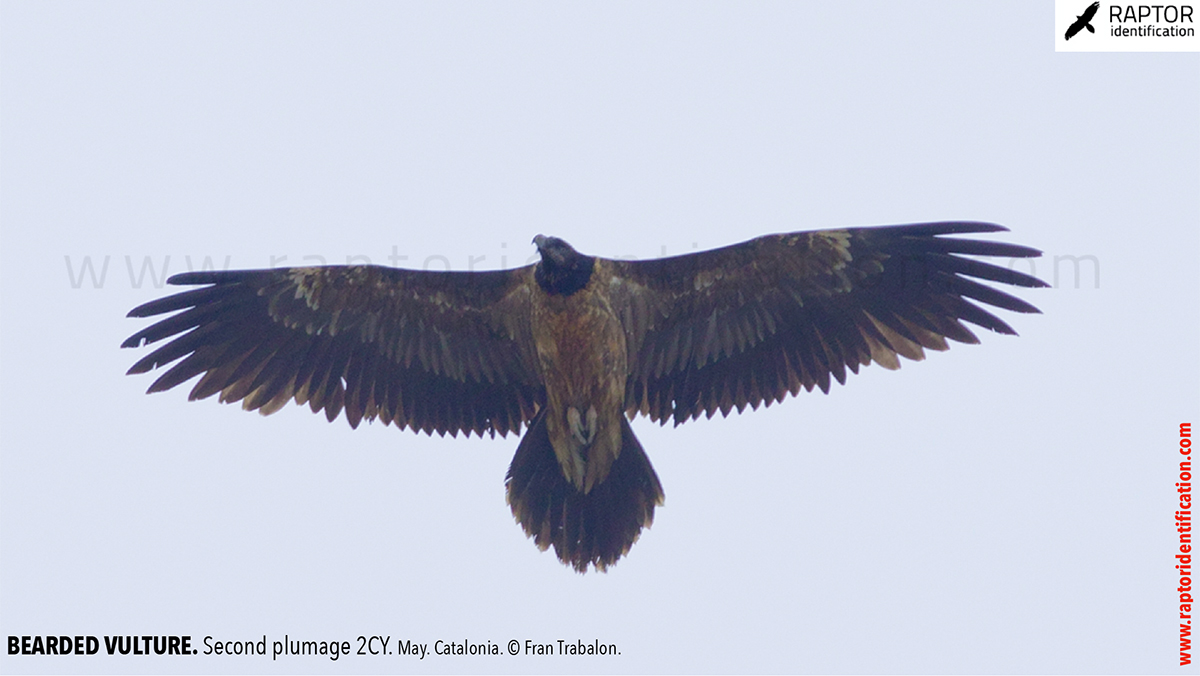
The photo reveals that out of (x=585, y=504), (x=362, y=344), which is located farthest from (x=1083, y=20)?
(x=362, y=344)

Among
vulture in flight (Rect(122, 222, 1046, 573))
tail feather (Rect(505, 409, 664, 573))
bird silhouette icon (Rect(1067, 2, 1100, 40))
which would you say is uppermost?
bird silhouette icon (Rect(1067, 2, 1100, 40))

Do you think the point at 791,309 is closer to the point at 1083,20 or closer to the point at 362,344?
A: the point at 362,344

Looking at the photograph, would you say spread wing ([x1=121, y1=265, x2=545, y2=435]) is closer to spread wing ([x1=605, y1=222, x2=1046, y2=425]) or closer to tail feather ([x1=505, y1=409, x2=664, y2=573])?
tail feather ([x1=505, y1=409, x2=664, y2=573])

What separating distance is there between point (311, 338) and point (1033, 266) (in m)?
4.20

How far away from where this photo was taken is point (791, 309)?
8.03 metres

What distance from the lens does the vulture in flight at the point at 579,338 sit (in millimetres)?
7883

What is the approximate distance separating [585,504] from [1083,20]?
4.78m

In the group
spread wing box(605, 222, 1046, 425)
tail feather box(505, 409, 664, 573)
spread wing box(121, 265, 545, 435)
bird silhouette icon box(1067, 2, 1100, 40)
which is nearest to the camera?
spread wing box(605, 222, 1046, 425)

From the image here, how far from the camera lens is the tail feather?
7910mm

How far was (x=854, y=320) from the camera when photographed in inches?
314

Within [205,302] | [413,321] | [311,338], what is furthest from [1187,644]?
[205,302]

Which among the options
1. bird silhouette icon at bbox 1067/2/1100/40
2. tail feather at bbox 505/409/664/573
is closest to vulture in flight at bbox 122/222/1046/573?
tail feather at bbox 505/409/664/573

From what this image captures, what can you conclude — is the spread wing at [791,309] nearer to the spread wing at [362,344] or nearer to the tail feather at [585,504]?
the tail feather at [585,504]

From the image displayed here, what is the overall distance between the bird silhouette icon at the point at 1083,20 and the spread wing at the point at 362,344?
166 inches
